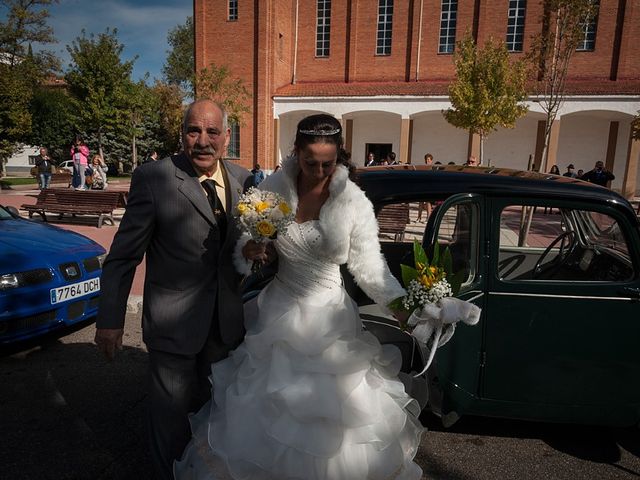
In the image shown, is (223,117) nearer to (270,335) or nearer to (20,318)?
(270,335)

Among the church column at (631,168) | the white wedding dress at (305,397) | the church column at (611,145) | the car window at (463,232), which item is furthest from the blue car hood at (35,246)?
the church column at (611,145)

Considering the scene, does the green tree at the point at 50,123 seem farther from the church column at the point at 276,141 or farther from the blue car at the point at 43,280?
the blue car at the point at 43,280

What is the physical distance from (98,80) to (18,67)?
5.89 meters

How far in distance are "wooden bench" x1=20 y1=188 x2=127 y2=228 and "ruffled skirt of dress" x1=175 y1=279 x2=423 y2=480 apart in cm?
1119

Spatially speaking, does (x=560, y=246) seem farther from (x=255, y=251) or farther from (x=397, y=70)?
(x=397, y=70)

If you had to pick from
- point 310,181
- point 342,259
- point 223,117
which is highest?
point 223,117

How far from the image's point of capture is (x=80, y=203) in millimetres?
12633

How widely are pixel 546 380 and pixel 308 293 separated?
5.53ft

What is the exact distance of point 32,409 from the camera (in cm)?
354

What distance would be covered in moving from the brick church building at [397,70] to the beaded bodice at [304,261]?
2251cm

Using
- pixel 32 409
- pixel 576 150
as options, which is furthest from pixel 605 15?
pixel 32 409

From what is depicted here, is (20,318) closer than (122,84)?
Yes

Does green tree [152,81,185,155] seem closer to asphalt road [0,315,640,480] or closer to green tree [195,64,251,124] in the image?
green tree [195,64,251,124]

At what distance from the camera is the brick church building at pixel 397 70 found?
24.0 meters
